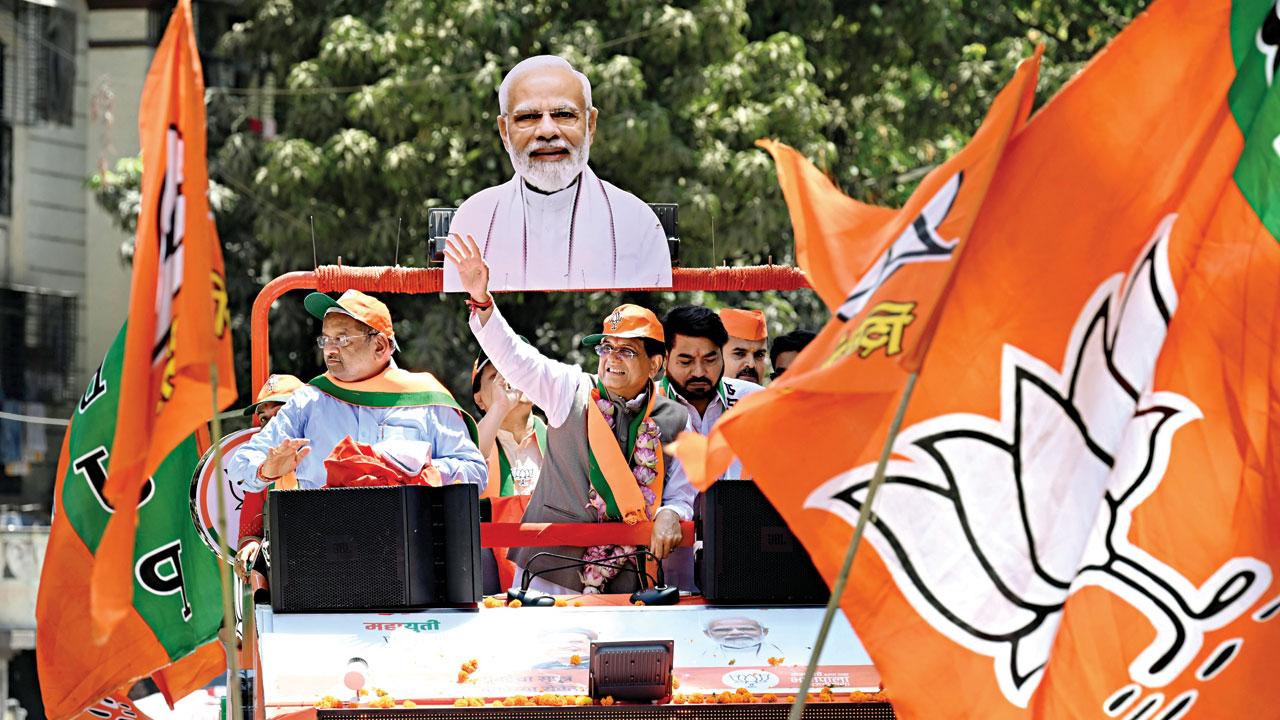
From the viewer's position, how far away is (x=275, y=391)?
9.06 meters

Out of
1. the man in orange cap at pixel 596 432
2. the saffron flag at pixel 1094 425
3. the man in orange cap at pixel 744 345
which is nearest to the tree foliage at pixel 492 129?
the man in orange cap at pixel 744 345

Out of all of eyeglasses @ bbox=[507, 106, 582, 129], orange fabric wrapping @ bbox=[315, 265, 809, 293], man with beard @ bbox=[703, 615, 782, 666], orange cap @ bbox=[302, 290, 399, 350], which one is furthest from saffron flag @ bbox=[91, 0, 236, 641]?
eyeglasses @ bbox=[507, 106, 582, 129]

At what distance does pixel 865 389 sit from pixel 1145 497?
2.66 ft

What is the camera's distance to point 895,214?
5.55m

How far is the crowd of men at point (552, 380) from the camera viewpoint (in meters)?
7.87

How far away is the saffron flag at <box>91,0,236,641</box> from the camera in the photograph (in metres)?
5.11

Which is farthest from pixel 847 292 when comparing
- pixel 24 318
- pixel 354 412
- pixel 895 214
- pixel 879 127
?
pixel 24 318

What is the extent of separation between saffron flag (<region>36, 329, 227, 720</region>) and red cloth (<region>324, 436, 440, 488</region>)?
3.81ft

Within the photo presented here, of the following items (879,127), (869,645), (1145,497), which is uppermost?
(879,127)

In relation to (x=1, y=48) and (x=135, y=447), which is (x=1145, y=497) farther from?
(x=1, y=48)

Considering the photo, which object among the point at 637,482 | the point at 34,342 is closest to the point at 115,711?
the point at 637,482

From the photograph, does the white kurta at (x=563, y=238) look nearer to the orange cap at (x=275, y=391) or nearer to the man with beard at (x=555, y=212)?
the man with beard at (x=555, y=212)

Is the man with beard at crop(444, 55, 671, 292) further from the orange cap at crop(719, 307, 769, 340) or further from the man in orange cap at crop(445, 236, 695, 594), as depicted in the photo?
the orange cap at crop(719, 307, 769, 340)

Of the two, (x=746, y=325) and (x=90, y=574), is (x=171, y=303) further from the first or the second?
(x=746, y=325)
